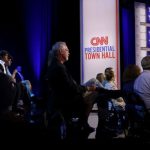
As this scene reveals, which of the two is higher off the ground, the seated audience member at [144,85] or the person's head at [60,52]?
the person's head at [60,52]

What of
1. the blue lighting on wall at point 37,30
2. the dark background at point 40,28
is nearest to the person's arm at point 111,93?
the dark background at point 40,28

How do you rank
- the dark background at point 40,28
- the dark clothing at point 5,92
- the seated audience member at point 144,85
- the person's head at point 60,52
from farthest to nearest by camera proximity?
1. the dark background at point 40,28
2. the person's head at point 60,52
3. the seated audience member at point 144,85
4. the dark clothing at point 5,92

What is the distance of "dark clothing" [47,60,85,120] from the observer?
3.94 meters

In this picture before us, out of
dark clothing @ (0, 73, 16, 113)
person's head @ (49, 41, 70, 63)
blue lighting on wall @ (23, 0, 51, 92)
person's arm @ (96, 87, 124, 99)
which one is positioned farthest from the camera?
blue lighting on wall @ (23, 0, 51, 92)

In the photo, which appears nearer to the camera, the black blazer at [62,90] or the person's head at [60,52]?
the black blazer at [62,90]

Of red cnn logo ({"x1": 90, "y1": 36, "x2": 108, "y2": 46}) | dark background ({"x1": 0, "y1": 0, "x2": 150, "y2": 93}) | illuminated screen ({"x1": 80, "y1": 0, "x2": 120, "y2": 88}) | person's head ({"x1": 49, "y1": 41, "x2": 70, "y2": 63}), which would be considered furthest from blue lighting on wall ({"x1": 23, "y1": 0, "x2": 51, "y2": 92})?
person's head ({"x1": 49, "y1": 41, "x2": 70, "y2": 63})

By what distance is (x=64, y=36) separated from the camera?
30.8ft

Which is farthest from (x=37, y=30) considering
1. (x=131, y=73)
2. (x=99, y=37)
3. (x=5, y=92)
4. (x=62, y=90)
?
(x=5, y=92)

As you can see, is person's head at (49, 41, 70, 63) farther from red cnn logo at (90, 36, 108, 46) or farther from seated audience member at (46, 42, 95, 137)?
red cnn logo at (90, 36, 108, 46)

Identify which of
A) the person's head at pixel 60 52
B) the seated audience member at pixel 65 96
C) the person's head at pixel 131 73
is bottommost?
the seated audience member at pixel 65 96

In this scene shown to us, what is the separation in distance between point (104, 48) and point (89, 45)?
0.33 meters

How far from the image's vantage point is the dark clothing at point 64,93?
3943 millimetres

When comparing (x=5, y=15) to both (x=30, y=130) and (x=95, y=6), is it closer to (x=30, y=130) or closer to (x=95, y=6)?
(x=95, y=6)

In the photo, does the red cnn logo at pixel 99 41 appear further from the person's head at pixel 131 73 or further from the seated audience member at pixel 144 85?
the seated audience member at pixel 144 85
